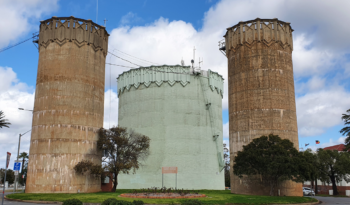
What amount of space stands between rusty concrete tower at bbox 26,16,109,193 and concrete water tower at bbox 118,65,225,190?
11242 millimetres

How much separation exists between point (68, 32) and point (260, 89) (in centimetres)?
2654

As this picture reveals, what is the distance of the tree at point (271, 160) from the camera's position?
104 ft

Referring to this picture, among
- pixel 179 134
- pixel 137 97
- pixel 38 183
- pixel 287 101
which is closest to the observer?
pixel 38 183

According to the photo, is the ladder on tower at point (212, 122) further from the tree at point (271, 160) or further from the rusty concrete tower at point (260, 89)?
the tree at point (271, 160)

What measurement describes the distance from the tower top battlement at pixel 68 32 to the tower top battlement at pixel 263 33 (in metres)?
19.9

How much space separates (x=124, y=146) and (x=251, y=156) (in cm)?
1566

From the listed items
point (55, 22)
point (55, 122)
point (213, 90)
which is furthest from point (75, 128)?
point (213, 90)

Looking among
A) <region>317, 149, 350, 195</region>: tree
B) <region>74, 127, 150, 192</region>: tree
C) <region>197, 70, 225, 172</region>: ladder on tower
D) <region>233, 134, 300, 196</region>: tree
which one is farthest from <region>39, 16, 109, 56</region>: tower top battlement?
<region>317, 149, 350, 195</region>: tree

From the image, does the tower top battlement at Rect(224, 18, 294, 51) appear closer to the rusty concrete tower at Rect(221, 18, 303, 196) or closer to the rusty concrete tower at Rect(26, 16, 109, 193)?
the rusty concrete tower at Rect(221, 18, 303, 196)

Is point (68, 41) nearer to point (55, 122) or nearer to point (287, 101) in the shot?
point (55, 122)

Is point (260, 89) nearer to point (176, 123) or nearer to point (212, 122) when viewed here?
point (212, 122)

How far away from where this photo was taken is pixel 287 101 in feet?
133

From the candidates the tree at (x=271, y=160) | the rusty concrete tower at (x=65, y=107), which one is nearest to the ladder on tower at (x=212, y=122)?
the tree at (x=271, y=160)

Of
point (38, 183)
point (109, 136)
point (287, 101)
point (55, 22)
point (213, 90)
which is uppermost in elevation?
point (55, 22)
